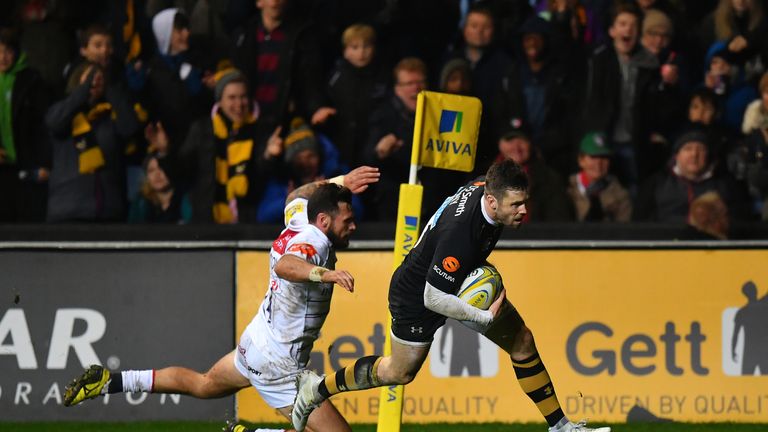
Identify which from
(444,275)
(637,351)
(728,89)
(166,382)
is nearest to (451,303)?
(444,275)

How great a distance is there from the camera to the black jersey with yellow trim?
8273 mm

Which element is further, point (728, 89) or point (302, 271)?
point (728, 89)

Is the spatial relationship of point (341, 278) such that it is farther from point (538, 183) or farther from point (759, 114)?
point (759, 114)

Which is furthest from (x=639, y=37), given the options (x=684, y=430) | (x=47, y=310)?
(x=47, y=310)

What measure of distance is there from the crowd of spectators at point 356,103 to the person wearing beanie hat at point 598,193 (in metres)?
0.01

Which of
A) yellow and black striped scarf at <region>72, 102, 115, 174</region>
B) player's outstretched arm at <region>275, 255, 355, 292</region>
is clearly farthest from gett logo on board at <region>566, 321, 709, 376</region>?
yellow and black striped scarf at <region>72, 102, 115, 174</region>

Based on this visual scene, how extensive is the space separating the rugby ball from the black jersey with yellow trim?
46 millimetres

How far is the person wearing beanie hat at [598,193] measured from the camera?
11891 millimetres

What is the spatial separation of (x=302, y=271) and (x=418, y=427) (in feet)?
10.3

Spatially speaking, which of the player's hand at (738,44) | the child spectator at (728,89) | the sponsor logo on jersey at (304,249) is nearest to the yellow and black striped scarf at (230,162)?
the sponsor logo on jersey at (304,249)

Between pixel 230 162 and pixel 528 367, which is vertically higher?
pixel 230 162

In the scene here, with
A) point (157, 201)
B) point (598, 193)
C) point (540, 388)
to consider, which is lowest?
point (540, 388)

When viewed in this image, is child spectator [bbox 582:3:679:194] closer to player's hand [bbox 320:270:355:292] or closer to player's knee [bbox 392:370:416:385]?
player's knee [bbox 392:370:416:385]

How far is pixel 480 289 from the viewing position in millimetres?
8359
